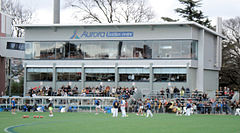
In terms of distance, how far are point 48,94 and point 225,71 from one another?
34.3m

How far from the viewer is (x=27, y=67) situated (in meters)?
56.2

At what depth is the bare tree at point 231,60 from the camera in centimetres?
7219

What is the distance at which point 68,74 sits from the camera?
5516 centimetres

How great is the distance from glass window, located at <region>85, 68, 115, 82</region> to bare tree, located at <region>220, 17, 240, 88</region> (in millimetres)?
26012

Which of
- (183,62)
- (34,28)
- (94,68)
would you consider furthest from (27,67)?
(183,62)

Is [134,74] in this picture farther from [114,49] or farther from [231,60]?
[231,60]

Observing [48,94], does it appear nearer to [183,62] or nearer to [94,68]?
[94,68]

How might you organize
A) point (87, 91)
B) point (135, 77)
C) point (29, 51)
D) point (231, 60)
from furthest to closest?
point (231, 60) < point (29, 51) < point (135, 77) < point (87, 91)

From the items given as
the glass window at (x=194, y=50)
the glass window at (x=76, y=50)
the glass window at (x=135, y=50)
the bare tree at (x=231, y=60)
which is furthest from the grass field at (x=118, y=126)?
the bare tree at (x=231, y=60)

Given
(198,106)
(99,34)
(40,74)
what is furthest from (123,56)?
(198,106)

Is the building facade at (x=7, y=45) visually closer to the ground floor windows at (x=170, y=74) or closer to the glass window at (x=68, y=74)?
the glass window at (x=68, y=74)

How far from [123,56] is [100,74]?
3.65 meters

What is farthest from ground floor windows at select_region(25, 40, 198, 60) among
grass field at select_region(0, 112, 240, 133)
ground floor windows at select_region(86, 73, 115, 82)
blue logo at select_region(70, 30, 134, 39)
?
grass field at select_region(0, 112, 240, 133)

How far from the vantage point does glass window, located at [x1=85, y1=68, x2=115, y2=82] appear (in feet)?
176
